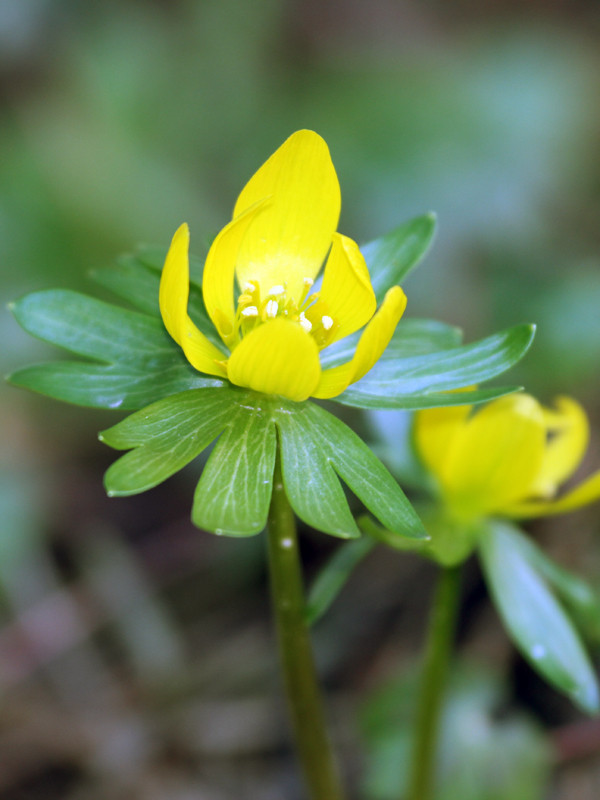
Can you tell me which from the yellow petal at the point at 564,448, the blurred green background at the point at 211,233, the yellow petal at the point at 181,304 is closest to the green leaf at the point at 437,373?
the yellow petal at the point at 181,304

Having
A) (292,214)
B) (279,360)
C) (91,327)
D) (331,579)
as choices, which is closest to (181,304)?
(279,360)

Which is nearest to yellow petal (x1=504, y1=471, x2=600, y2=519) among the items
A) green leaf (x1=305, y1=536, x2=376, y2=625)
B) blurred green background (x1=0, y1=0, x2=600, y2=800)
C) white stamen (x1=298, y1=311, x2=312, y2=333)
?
green leaf (x1=305, y1=536, x2=376, y2=625)

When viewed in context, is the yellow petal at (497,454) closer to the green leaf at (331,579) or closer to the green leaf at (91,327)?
the green leaf at (331,579)

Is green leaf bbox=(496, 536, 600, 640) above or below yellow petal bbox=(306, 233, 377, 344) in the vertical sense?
below

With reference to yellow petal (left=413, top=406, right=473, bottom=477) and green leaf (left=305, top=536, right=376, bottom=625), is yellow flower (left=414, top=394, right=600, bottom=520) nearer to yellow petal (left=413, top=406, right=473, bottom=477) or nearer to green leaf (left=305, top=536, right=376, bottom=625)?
yellow petal (left=413, top=406, right=473, bottom=477)

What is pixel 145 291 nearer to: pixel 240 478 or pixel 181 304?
pixel 181 304

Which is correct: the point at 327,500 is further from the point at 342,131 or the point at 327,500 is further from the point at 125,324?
the point at 342,131
